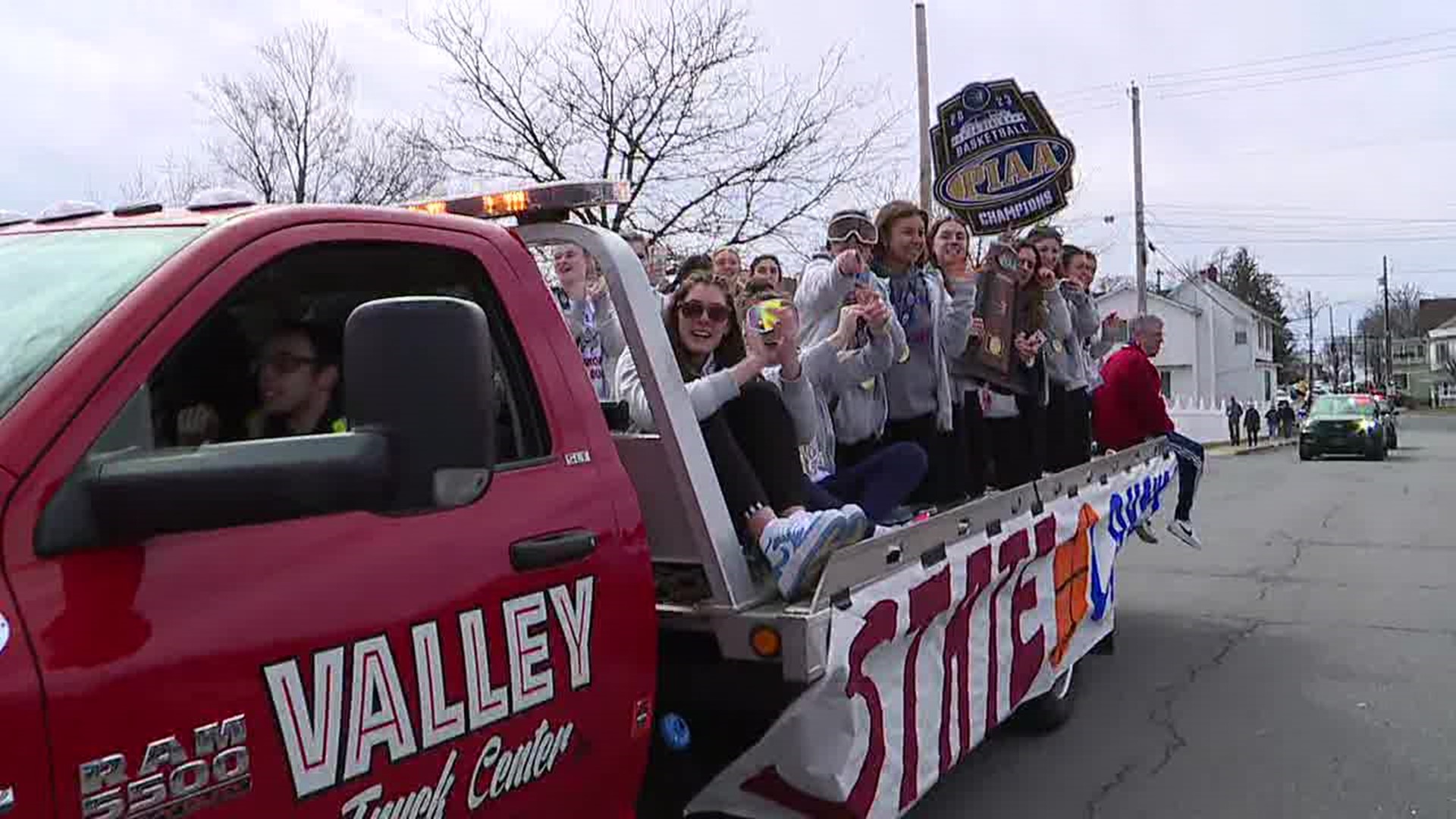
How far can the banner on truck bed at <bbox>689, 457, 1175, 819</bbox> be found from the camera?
10.1 ft

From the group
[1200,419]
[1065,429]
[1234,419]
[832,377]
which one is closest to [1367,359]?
[1200,419]

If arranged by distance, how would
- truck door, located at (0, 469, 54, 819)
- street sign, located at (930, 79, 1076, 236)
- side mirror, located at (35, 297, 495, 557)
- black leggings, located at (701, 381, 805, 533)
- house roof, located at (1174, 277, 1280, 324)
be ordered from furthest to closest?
house roof, located at (1174, 277, 1280, 324) < street sign, located at (930, 79, 1076, 236) < black leggings, located at (701, 381, 805, 533) < side mirror, located at (35, 297, 495, 557) < truck door, located at (0, 469, 54, 819)

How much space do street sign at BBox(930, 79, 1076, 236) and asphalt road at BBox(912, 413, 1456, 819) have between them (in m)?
2.93

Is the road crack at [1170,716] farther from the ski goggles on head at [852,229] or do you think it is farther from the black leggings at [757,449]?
the ski goggles on head at [852,229]

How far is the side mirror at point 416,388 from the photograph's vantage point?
1.83 meters

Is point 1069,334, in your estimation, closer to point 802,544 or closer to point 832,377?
point 832,377

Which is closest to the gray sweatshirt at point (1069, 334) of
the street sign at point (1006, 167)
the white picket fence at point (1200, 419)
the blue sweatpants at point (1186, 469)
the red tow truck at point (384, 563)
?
the blue sweatpants at point (1186, 469)

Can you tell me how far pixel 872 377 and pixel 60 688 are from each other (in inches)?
154

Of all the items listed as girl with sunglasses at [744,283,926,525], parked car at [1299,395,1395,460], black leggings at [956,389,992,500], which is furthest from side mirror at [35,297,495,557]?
parked car at [1299,395,1395,460]

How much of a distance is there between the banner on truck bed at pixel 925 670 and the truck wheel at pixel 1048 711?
0.17 m

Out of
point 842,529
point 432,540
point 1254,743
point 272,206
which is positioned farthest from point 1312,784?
point 272,206

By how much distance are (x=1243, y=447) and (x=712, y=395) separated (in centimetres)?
4035

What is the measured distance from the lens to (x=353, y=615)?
6.80ft

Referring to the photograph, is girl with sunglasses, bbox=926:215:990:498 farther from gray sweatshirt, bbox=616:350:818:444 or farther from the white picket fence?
the white picket fence
